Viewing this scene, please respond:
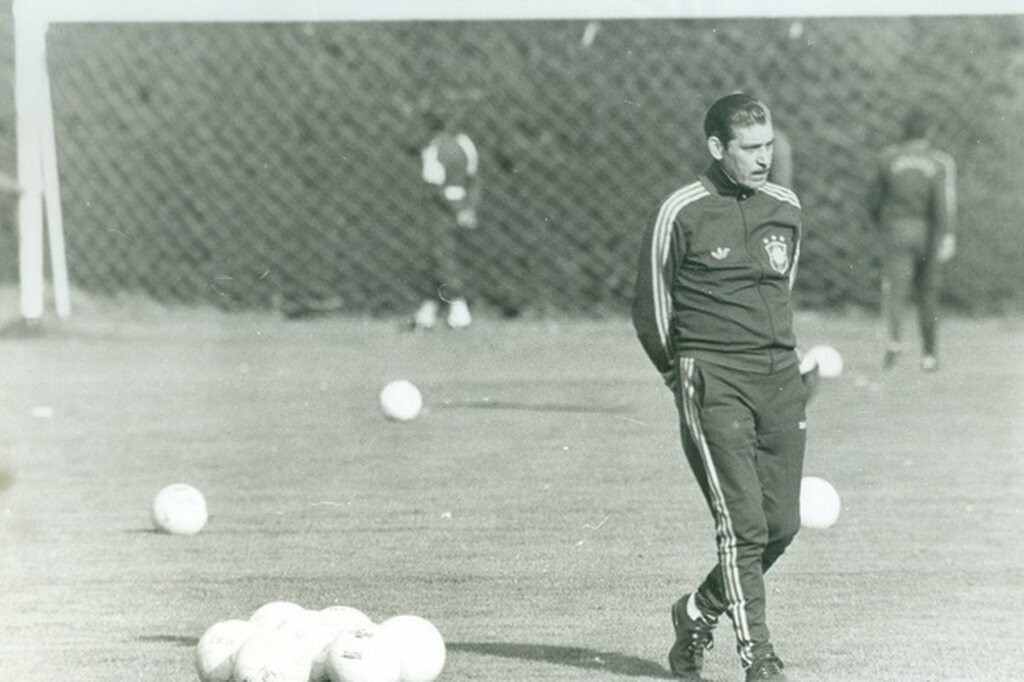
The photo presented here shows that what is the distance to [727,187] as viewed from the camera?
6.51 m

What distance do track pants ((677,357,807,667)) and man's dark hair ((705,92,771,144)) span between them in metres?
0.70

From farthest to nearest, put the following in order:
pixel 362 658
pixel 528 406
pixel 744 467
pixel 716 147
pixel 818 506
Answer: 1. pixel 528 406
2. pixel 818 506
3. pixel 716 147
4. pixel 744 467
5. pixel 362 658

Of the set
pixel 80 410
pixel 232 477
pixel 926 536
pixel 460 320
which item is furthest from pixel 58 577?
pixel 460 320

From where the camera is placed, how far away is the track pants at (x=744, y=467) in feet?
20.8

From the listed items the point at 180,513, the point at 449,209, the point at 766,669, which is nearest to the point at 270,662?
the point at 766,669

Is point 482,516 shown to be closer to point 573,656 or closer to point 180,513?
point 180,513

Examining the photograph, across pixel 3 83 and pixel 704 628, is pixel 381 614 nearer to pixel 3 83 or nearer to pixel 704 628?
pixel 704 628

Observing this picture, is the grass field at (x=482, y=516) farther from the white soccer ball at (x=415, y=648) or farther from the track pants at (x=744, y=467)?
the track pants at (x=744, y=467)

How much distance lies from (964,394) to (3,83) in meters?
10.4

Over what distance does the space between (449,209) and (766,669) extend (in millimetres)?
15034

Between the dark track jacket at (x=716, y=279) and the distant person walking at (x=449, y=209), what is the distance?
13649mm

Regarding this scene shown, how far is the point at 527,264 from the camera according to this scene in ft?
70.7

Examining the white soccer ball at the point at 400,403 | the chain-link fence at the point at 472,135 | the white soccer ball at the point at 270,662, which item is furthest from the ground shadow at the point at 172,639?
the chain-link fence at the point at 472,135

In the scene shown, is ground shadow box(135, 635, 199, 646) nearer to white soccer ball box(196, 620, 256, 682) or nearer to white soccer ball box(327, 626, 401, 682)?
white soccer ball box(196, 620, 256, 682)
